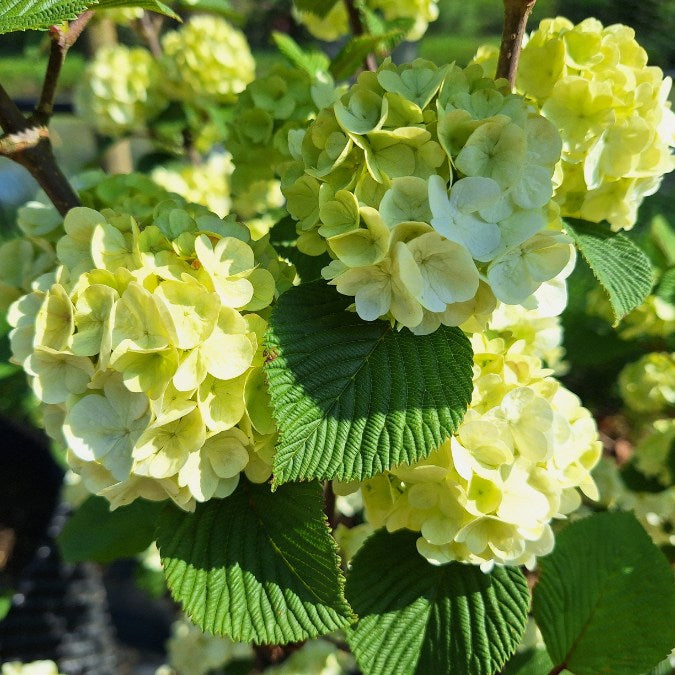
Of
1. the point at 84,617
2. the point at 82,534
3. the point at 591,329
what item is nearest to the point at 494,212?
the point at 82,534

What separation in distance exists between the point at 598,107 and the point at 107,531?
0.68 m

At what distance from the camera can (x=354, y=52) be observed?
83 centimetres

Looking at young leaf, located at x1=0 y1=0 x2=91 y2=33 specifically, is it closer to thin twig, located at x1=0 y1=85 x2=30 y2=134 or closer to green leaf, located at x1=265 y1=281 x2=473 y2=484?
thin twig, located at x1=0 y1=85 x2=30 y2=134

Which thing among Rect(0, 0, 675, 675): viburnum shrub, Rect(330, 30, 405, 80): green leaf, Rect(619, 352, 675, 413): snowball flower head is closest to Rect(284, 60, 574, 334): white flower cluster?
Rect(0, 0, 675, 675): viburnum shrub

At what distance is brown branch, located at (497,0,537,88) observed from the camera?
1.70 feet

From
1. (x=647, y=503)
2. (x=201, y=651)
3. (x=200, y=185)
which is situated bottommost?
(x=201, y=651)

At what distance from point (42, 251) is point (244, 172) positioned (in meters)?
0.23

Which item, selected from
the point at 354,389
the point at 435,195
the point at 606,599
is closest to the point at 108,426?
the point at 354,389

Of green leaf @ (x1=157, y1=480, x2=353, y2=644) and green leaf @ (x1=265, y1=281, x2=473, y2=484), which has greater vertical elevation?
green leaf @ (x1=265, y1=281, x2=473, y2=484)

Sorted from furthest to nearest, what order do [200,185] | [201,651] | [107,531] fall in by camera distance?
1. [200,185]
2. [201,651]
3. [107,531]

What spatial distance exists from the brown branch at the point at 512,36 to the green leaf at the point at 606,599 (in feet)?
1.52

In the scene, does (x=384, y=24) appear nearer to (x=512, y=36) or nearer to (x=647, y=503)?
(x=512, y=36)

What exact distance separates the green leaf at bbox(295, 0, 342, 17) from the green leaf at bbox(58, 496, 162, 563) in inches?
24.9

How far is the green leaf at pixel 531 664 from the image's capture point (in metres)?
0.81
